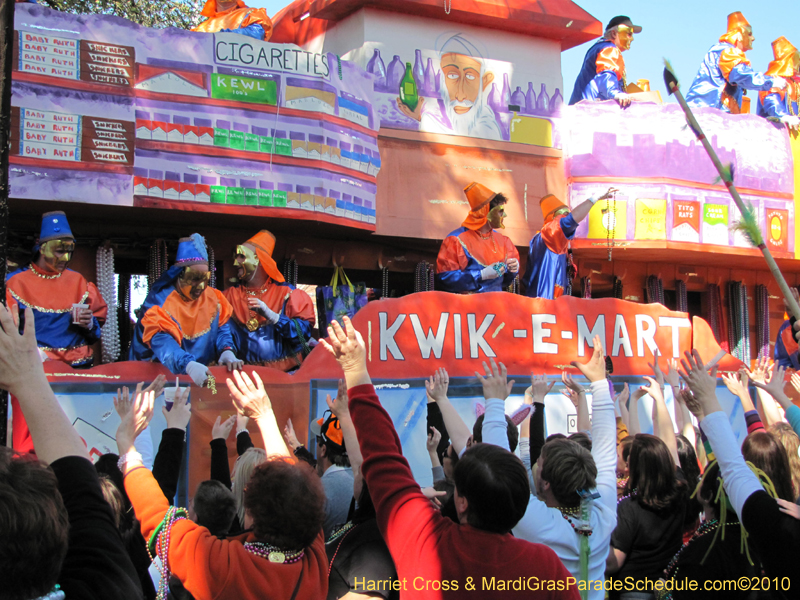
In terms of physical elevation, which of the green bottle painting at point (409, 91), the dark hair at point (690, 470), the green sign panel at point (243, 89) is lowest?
the dark hair at point (690, 470)

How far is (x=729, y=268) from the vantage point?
1145cm

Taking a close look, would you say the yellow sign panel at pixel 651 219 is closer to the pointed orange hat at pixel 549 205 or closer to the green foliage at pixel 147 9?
the pointed orange hat at pixel 549 205

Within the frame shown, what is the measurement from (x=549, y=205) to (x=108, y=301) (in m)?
4.59

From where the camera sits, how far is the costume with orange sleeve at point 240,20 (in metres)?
8.66

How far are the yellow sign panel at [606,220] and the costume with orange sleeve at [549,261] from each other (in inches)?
45.1

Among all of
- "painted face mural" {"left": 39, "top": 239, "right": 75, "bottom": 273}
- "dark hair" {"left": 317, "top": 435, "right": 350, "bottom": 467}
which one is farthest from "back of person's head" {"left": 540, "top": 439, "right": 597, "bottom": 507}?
"painted face mural" {"left": 39, "top": 239, "right": 75, "bottom": 273}

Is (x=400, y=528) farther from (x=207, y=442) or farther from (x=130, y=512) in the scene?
(x=207, y=442)

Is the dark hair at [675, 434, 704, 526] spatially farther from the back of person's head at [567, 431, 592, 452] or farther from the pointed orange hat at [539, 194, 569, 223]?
the pointed orange hat at [539, 194, 569, 223]

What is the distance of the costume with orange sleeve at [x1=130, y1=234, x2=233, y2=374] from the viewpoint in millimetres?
6207

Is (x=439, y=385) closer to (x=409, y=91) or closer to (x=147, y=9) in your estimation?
(x=409, y=91)

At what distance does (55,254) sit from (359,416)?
4750mm

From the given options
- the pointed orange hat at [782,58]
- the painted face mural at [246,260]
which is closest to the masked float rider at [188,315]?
the painted face mural at [246,260]

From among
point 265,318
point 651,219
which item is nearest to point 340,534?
point 265,318

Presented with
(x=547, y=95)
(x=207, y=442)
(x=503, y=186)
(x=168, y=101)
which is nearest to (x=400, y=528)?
(x=207, y=442)
